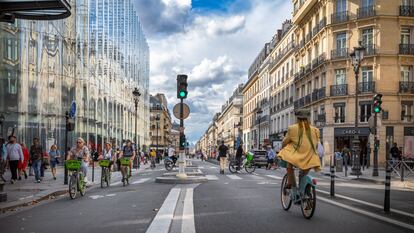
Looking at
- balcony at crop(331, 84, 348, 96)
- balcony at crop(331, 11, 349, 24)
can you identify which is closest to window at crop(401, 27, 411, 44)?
balcony at crop(331, 11, 349, 24)

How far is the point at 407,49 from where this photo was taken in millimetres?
41812

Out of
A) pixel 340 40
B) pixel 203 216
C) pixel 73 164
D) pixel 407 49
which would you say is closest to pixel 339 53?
pixel 340 40

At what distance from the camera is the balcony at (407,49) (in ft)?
137

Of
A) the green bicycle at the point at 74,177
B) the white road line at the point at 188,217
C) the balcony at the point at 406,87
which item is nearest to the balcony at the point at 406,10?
the balcony at the point at 406,87

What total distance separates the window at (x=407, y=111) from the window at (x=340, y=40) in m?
7.33

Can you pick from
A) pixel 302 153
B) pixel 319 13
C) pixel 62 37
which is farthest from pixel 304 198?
pixel 319 13

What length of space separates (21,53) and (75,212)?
76.4ft

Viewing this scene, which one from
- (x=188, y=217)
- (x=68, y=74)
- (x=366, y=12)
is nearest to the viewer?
(x=188, y=217)

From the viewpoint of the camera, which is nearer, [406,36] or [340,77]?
[406,36]

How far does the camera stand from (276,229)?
665cm

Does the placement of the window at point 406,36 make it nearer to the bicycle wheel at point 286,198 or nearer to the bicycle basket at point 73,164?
the bicycle basket at point 73,164

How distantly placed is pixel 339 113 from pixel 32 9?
1417 inches

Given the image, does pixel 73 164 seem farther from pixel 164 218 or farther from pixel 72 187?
pixel 164 218

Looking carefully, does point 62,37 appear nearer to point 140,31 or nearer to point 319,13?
point 319,13
